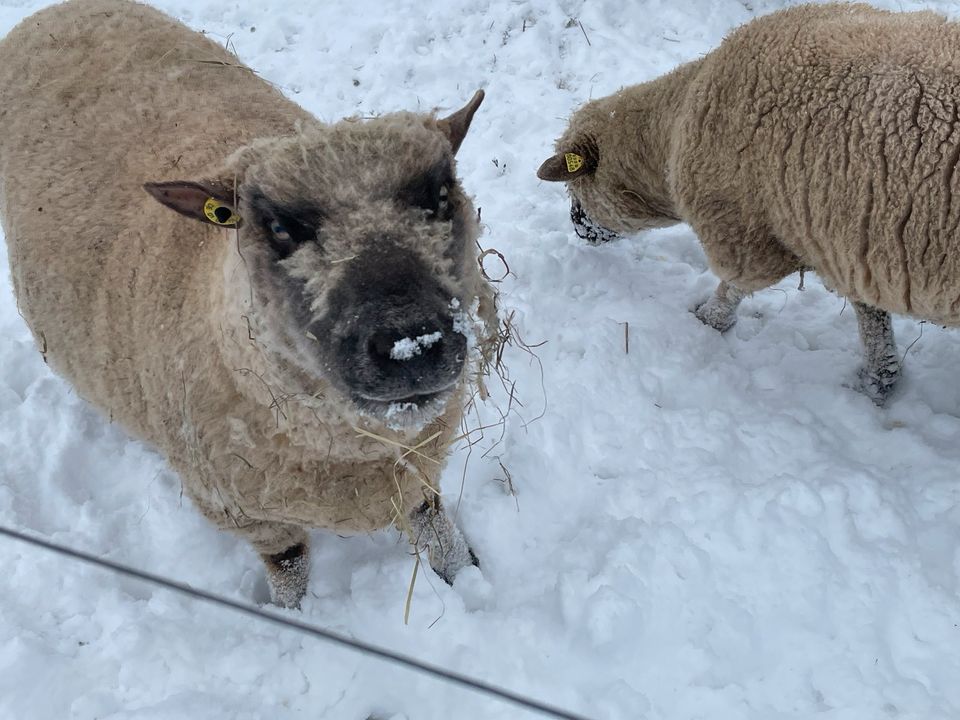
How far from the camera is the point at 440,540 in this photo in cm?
290

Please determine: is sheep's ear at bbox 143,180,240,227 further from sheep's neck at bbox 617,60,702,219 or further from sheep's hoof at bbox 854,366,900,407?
sheep's hoof at bbox 854,366,900,407

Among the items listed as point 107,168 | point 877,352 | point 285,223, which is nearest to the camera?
point 285,223

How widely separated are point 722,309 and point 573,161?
53.1 inches

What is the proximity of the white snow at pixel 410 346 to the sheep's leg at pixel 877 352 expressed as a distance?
9.37 feet

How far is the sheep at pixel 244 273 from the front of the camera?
5.69ft

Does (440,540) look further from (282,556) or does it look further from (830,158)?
(830,158)

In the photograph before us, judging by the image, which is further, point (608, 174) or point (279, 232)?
point (608, 174)

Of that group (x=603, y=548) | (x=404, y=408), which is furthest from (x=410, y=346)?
(x=603, y=548)

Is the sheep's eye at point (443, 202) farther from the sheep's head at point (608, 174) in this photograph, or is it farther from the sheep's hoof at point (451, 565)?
the sheep's head at point (608, 174)

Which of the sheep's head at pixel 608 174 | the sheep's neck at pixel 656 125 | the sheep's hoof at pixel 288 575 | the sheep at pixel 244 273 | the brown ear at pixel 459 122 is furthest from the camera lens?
the sheep's head at pixel 608 174

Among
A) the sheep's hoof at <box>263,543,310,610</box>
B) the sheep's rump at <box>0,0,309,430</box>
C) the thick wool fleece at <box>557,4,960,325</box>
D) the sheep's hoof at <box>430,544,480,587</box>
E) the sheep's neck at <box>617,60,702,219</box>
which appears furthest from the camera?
the sheep's neck at <box>617,60,702,219</box>

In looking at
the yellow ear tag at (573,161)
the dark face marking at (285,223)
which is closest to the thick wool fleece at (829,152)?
the yellow ear tag at (573,161)

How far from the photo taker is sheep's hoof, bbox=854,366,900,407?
348cm

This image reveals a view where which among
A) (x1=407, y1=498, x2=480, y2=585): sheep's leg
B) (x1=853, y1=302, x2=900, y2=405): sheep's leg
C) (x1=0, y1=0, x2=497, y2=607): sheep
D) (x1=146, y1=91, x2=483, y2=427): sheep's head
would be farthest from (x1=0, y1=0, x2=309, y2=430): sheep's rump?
(x1=853, y1=302, x2=900, y2=405): sheep's leg
